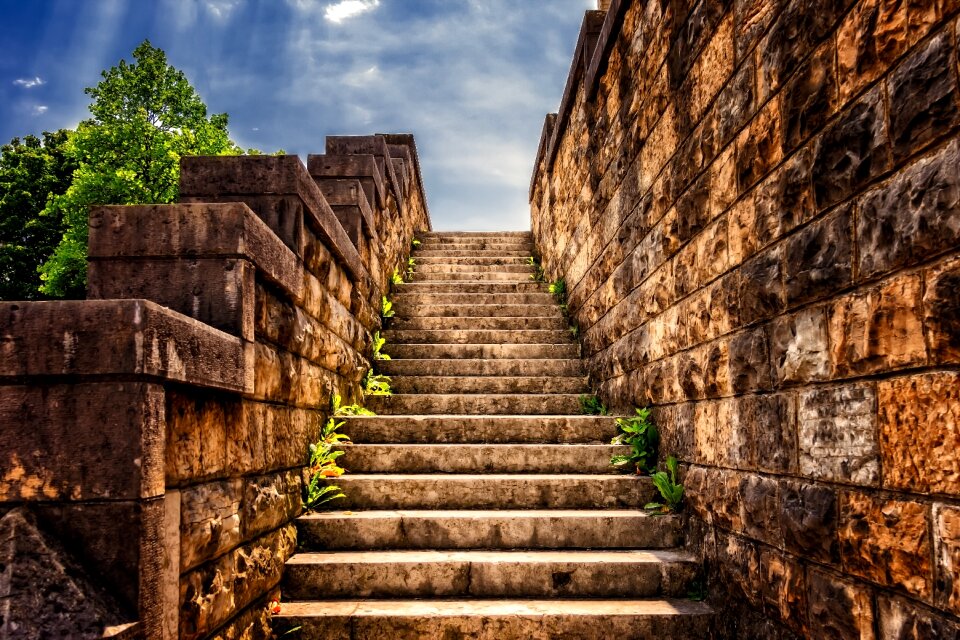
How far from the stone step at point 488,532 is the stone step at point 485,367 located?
7.52 ft

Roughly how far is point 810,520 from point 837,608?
0.97ft

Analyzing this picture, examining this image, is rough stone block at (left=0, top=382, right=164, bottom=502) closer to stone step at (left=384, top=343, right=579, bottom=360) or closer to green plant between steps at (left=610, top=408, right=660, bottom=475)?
green plant between steps at (left=610, top=408, right=660, bottom=475)

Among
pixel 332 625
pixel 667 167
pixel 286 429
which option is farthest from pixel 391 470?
pixel 667 167

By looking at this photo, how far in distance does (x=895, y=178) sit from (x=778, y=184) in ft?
2.13

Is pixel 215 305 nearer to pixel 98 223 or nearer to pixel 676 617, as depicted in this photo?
pixel 98 223

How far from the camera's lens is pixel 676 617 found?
284cm

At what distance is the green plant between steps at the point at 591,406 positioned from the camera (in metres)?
5.03

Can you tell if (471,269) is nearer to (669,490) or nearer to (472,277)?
(472,277)

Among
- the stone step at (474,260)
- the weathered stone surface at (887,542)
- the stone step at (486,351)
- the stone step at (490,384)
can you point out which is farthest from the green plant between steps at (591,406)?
the stone step at (474,260)

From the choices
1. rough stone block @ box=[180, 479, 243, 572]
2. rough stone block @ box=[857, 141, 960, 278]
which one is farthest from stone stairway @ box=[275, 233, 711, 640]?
rough stone block @ box=[857, 141, 960, 278]

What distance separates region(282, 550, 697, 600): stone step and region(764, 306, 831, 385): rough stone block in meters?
1.43

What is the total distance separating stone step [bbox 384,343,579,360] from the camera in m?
6.05

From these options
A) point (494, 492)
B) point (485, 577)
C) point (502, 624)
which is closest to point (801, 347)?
point (502, 624)

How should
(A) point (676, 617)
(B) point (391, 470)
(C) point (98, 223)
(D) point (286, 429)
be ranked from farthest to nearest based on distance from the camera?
(B) point (391, 470), (D) point (286, 429), (A) point (676, 617), (C) point (98, 223)
